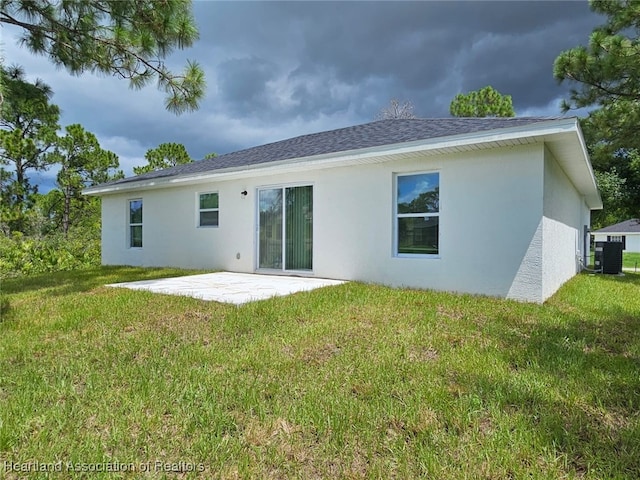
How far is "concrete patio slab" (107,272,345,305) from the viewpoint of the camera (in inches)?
231

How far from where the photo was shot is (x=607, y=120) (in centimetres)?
958

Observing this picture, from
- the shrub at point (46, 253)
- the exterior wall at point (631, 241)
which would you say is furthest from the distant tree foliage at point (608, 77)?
the exterior wall at point (631, 241)

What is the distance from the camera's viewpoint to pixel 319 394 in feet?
8.53

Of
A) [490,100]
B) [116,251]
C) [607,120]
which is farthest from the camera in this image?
[490,100]

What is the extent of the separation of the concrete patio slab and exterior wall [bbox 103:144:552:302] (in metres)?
0.79

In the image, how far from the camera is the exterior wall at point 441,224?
574cm

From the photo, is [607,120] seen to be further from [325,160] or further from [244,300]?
[244,300]

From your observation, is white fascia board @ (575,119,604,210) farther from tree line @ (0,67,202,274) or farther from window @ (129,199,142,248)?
tree line @ (0,67,202,274)

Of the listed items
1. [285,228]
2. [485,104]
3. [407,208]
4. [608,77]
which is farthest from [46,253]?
[485,104]

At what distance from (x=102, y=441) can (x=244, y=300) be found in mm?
3406

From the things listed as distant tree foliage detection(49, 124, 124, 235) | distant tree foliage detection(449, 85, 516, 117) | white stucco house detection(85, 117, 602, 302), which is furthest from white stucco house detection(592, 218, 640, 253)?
distant tree foliage detection(49, 124, 124, 235)

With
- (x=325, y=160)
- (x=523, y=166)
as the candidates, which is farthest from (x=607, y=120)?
(x=325, y=160)

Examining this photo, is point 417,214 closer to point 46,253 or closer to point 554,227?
point 554,227

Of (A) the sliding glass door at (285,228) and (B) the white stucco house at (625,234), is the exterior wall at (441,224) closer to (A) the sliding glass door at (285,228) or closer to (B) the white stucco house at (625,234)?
(A) the sliding glass door at (285,228)
